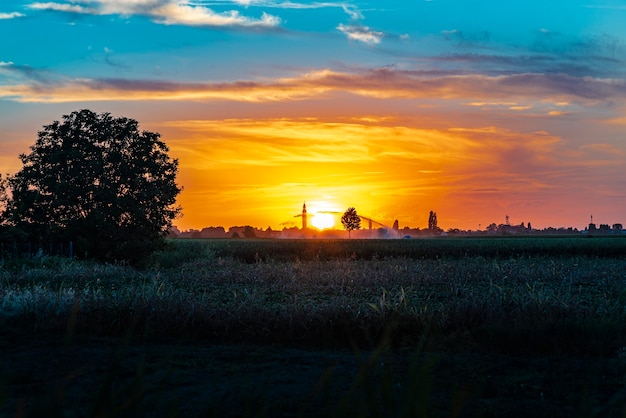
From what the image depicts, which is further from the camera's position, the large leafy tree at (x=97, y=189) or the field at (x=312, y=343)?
the large leafy tree at (x=97, y=189)

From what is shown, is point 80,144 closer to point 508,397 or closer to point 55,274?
point 55,274

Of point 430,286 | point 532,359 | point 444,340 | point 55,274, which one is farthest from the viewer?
point 55,274

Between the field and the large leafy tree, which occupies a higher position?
the large leafy tree

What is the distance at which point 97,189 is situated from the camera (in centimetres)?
4084

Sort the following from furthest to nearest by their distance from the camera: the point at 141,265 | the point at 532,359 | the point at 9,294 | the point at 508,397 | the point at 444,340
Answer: the point at 141,265, the point at 9,294, the point at 444,340, the point at 532,359, the point at 508,397

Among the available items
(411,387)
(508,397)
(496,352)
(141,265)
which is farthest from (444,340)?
(141,265)

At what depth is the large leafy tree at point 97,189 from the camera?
4025 centimetres

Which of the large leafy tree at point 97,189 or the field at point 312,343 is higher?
the large leafy tree at point 97,189

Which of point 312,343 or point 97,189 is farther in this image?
point 97,189

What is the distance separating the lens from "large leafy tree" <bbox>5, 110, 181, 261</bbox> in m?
40.2

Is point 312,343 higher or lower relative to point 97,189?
lower

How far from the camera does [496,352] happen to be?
13.5 metres

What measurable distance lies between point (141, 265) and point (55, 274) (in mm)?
15896

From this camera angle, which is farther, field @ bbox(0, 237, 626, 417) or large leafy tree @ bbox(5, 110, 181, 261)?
large leafy tree @ bbox(5, 110, 181, 261)
